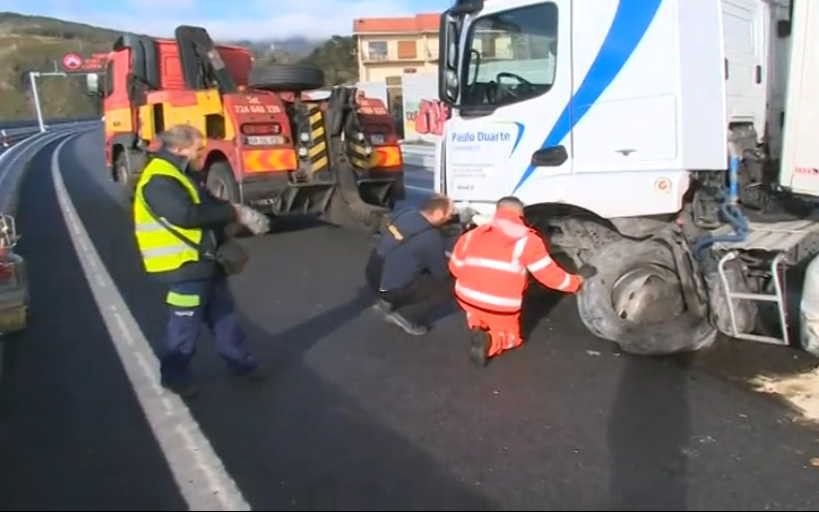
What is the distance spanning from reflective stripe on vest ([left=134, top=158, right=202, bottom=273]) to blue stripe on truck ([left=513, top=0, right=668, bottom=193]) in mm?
2533

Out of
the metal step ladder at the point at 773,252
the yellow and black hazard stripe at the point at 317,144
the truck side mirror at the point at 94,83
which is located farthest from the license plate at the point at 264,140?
the truck side mirror at the point at 94,83

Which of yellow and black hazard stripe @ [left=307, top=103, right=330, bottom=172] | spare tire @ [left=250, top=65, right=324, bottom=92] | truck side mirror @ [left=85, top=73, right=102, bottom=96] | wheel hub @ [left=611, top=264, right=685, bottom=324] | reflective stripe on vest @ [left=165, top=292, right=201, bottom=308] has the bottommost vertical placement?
wheel hub @ [left=611, top=264, right=685, bottom=324]

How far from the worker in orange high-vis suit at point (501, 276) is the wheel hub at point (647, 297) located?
30 cm

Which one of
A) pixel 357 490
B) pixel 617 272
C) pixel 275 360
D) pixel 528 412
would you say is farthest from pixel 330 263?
pixel 357 490

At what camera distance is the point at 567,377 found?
14.5ft

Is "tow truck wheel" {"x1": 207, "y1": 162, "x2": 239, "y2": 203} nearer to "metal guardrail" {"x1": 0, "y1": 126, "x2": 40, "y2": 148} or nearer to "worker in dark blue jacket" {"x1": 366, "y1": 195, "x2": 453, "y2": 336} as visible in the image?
"worker in dark blue jacket" {"x1": 366, "y1": 195, "x2": 453, "y2": 336}

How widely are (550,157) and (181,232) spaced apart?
2.50 m

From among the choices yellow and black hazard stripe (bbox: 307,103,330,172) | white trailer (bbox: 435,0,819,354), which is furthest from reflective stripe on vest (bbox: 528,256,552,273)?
yellow and black hazard stripe (bbox: 307,103,330,172)

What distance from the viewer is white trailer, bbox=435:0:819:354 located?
445 cm

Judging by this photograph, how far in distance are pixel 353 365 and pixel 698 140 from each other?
2591 mm

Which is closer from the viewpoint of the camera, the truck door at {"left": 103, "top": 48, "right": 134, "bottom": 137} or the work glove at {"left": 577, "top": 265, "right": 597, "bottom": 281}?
the work glove at {"left": 577, "top": 265, "right": 597, "bottom": 281}

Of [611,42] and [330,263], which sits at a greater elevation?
[611,42]

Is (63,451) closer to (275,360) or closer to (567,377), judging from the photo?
(275,360)

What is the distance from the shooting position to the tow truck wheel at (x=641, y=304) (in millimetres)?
4676
